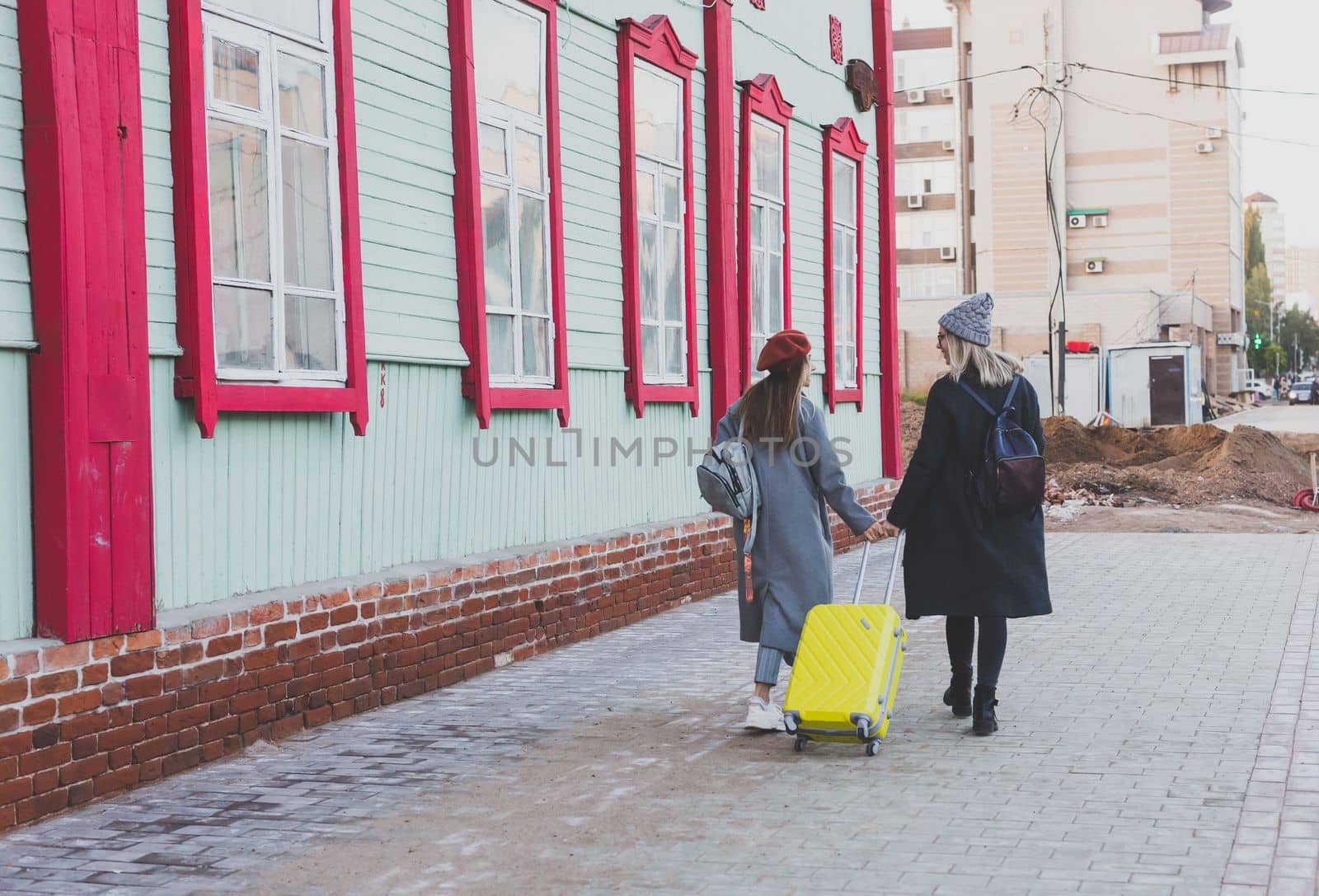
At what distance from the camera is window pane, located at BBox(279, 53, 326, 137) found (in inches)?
285

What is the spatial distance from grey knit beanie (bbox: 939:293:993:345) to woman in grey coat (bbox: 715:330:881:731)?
2.00 ft

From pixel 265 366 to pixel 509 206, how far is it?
267cm

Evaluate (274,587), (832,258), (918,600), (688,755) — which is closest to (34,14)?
(274,587)

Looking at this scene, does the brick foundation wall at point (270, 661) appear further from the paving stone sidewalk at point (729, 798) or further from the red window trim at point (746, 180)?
the red window trim at point (746, 180)

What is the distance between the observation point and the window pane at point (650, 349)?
1138 centimetres

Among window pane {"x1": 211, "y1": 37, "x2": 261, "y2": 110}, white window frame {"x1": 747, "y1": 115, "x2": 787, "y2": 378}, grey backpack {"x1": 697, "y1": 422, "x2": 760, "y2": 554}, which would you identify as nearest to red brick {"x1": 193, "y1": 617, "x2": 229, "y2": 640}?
grey backpack {"x1": 697, "y1": 422, "x2": 760, "y2": 554}

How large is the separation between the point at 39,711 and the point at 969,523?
11.9ft

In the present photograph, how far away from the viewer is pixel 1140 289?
197 feet

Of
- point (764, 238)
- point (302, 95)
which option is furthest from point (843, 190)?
point (302, 95)

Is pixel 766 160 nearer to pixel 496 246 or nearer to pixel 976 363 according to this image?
pixel 496 246

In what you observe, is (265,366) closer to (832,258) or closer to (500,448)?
(500,448)

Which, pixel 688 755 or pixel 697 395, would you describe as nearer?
pixel 688 755

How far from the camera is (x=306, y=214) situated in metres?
7.36

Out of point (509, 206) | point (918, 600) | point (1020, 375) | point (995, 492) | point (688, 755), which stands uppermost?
point (509, 206)
